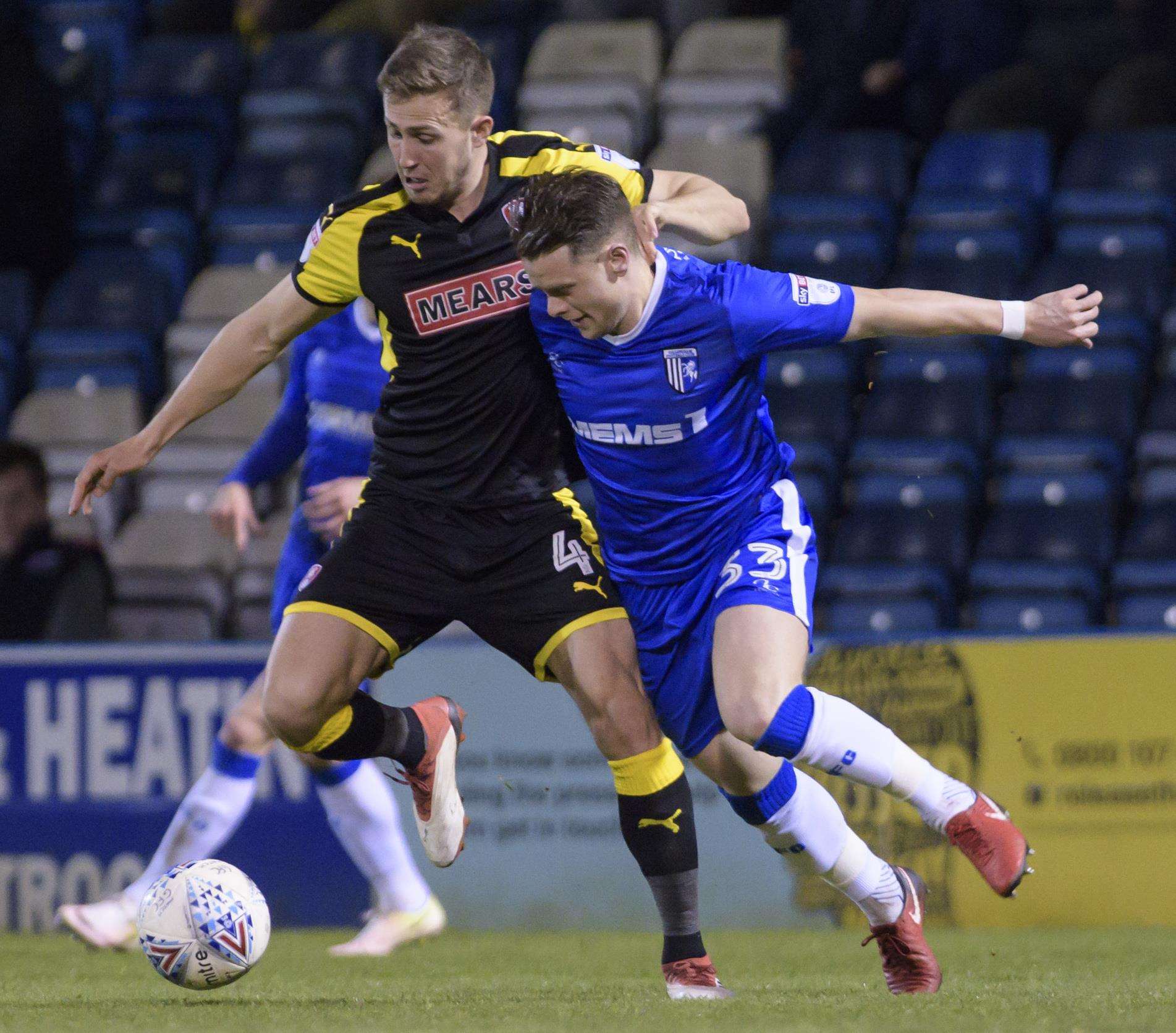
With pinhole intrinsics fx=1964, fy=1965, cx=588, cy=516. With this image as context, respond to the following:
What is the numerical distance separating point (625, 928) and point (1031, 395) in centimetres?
332

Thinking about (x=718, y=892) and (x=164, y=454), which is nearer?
(x=718, y=892)

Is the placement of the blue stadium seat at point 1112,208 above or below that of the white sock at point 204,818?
above

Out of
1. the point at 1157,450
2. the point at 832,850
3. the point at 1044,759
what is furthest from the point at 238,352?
the point at 1157,450

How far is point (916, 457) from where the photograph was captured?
9102 mm

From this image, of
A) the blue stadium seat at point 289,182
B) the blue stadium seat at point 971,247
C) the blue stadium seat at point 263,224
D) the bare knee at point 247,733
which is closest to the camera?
the bare knee at point 247,733

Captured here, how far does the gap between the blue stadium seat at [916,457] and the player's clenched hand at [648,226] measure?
433 centimetres

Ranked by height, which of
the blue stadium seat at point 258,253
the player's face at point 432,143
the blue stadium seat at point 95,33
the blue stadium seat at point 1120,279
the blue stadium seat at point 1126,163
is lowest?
the player's face at point 432,143

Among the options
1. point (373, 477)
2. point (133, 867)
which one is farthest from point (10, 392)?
point (373, 477)

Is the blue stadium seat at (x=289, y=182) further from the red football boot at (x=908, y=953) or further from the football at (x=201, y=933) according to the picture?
the red football boot at (x=908, y=953)

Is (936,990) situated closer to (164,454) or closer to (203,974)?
(203,974)

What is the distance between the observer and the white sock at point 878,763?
4766 mm

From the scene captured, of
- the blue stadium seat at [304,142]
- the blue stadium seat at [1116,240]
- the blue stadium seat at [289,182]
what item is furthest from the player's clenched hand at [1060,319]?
the blue stadium seat at [304,142]

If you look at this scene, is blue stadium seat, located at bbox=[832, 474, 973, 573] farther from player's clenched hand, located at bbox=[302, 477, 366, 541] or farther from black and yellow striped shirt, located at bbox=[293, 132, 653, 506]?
black and yellow striped shirt, located at bbox=[293, 132, 653, 506]

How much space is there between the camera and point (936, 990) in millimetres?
5047
